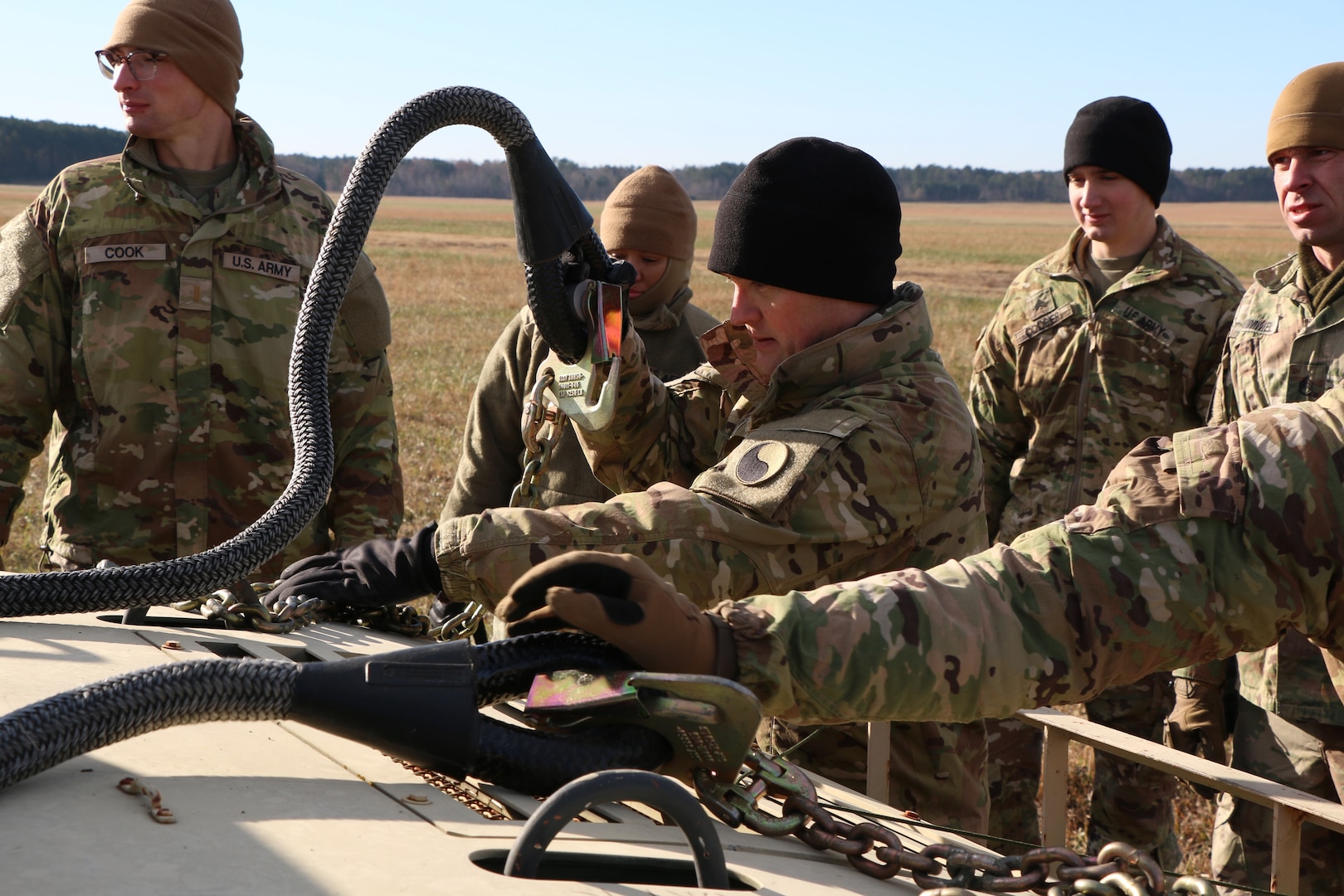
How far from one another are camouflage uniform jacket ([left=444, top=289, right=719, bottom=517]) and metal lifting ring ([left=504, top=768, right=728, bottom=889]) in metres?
2.93

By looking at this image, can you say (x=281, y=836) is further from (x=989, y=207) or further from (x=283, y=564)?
(x=989, y=207)

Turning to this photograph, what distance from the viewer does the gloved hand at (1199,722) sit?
4.25 m

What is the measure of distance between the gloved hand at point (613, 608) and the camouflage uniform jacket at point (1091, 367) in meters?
3.38

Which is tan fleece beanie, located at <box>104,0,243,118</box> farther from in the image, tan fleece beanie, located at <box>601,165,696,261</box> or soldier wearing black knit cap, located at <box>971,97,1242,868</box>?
soldier wearing black knit cap, located at <box>971,97,1242,868</box>

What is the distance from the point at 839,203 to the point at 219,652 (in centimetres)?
151

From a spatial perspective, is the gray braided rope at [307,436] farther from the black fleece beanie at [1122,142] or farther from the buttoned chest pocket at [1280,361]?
the black fleece beanie at [1122,142]

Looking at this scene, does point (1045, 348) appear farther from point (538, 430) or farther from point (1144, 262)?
point (538, 430)

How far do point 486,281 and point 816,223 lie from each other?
107 feet

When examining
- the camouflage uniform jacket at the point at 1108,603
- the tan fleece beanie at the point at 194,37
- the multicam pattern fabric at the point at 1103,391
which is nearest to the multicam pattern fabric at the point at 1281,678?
the multicam pattern fabric at the point at 1103,391

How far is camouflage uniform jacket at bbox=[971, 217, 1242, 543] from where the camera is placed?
188 inches

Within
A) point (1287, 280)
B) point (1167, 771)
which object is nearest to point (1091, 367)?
point (1287, 280)

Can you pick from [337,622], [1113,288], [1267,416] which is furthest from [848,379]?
[1113,288]

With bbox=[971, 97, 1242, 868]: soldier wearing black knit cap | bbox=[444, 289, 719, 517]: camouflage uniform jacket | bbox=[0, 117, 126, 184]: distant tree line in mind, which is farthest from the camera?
bbox=[0, 117, 126, 184]: distant tree line

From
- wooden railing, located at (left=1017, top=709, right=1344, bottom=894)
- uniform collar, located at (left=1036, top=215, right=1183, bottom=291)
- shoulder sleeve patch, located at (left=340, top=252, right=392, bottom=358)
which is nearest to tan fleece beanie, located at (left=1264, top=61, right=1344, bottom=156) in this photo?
uniform collar, located at (left=1036, top=215, right=1183, bottom=291)
